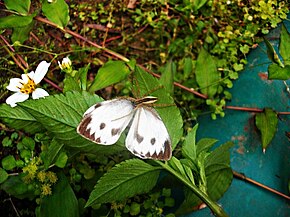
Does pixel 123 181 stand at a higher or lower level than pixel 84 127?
lower

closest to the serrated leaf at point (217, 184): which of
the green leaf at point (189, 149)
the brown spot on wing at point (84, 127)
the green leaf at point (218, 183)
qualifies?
the green leaf at point (218, 183)

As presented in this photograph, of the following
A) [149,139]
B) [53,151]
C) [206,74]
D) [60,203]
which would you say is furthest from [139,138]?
[206,74]

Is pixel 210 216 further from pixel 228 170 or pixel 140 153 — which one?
pixel 140 153

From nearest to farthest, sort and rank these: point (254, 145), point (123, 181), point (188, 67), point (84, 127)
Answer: point (84, 127), point (123, 181), point (254, 145), point (188, 67)

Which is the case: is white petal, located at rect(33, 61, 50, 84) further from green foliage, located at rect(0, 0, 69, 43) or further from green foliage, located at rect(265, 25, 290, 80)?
green foliage, located at rect(265, 25, 290, 80)

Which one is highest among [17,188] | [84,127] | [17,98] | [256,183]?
[84,127]

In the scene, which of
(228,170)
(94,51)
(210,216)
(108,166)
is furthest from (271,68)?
(94,51)

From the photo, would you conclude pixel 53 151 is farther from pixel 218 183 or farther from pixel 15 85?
pixel 218 183
